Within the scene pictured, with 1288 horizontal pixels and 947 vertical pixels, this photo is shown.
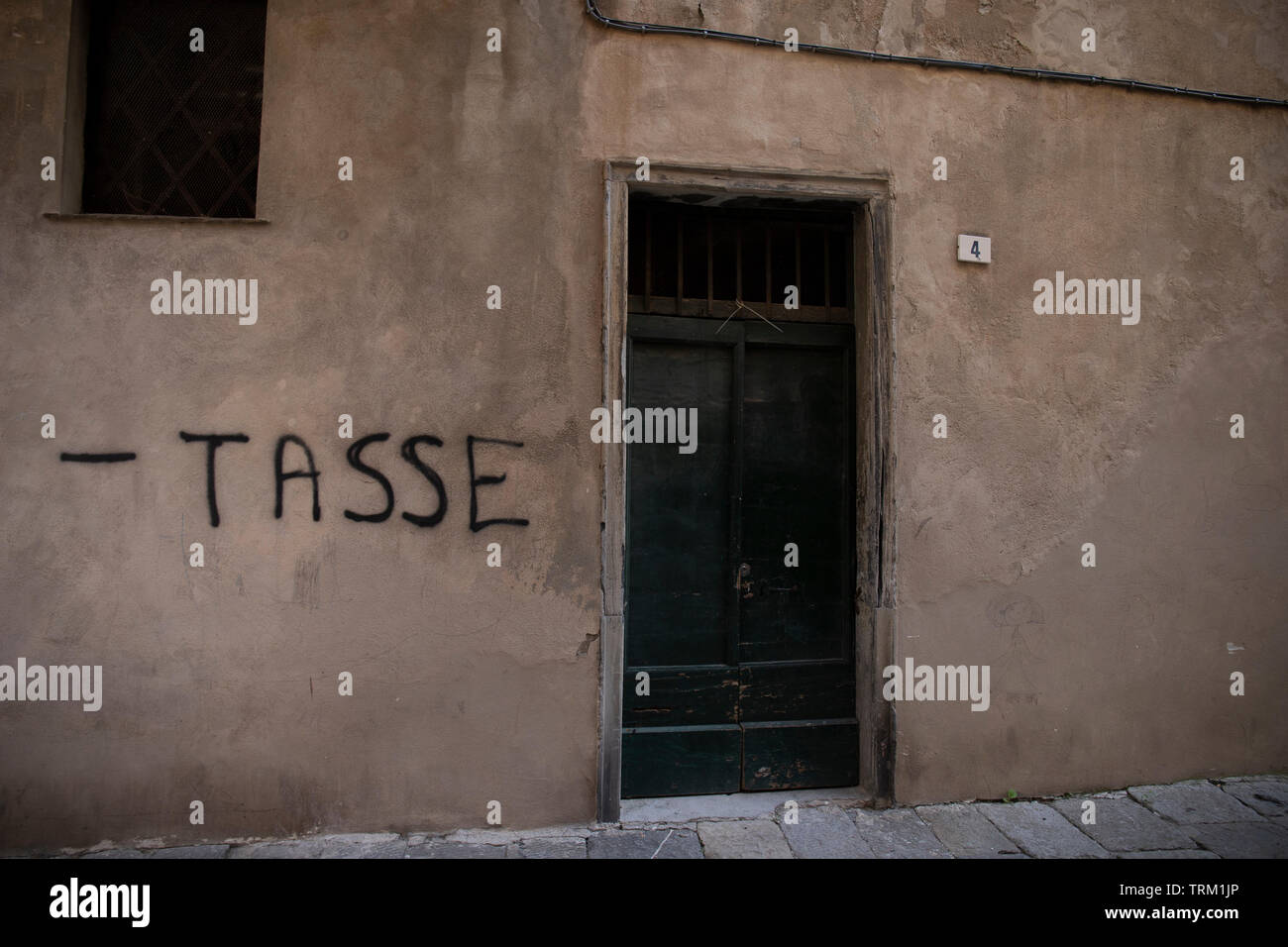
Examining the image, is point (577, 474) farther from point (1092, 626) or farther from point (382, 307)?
point (1092, 626)

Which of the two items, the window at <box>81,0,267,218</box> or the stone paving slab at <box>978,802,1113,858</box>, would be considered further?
the window at <box>81,0,267,218</box>

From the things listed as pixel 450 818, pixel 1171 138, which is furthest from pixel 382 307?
pixel 1171 138

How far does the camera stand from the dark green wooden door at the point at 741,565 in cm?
388

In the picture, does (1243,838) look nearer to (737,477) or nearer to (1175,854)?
(1175,854)

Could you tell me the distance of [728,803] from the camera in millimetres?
3799

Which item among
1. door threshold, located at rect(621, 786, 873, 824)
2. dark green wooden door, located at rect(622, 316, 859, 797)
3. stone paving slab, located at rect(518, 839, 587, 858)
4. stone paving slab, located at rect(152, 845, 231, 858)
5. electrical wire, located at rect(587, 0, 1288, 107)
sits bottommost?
stone paving slab, located at rect(518, 839, 587, 858)

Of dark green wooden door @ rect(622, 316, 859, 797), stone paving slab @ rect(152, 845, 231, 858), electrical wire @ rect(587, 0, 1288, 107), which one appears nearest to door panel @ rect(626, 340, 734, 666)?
dark green wooden door @ rect(622, 316, 859, 797)

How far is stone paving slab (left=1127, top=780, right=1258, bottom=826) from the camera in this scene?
3697 millimetres

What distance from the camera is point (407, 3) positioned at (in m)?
3.57

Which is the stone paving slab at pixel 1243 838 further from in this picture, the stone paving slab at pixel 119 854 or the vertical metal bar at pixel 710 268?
the stone paving slab at pixel 119 854

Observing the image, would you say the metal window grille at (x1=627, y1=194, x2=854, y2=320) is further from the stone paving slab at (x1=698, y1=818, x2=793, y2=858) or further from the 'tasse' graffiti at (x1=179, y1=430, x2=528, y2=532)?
the stone paving slab at (x1=698, y1=818, x2=793, y2=858)

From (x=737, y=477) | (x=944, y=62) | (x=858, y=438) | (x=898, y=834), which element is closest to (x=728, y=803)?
(x=898, y=834)

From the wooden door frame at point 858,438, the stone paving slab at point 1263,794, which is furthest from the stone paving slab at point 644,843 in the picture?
the stone paving slab at point 1263,794

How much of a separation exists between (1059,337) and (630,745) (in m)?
2.95
